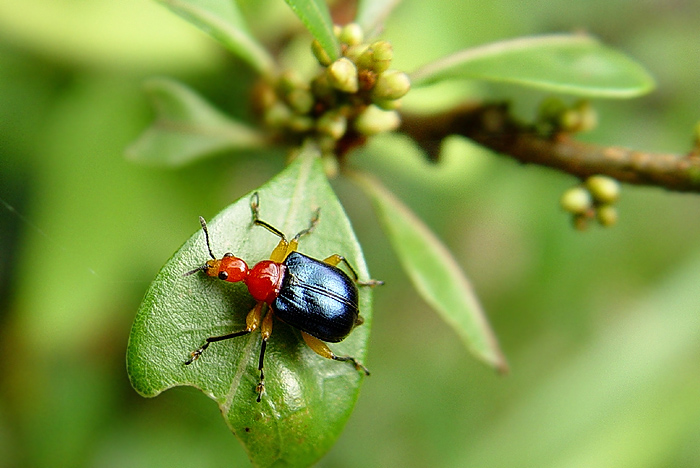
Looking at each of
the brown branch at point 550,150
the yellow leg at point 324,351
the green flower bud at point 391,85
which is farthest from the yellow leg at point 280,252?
the brown branch at point 550,150

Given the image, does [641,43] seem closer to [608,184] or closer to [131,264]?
[608,184]

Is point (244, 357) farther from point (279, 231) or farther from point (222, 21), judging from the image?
point (222, 21)

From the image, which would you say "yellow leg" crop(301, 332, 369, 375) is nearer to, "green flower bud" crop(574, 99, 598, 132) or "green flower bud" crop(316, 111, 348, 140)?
"green flower bud" crop(316, 111, 348, 140)

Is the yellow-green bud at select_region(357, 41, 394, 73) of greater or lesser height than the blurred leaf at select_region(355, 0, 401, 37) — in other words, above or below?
below

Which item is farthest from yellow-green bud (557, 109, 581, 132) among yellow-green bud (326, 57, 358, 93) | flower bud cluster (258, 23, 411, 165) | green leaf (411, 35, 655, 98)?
yellow-green bud (326, 57, 358, 93)

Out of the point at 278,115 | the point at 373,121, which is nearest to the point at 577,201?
the point at 373,121

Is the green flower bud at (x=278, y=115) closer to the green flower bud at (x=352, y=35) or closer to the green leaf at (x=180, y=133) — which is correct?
the green leaf at (x=180, y=133)
